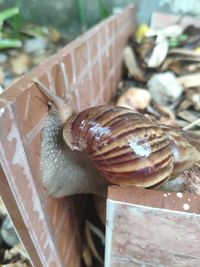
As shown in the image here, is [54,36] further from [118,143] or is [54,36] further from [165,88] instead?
[118,143]

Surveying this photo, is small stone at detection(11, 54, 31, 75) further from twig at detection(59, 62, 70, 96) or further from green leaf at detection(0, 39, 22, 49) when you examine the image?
twig at detection(59, 62, 70, 96)

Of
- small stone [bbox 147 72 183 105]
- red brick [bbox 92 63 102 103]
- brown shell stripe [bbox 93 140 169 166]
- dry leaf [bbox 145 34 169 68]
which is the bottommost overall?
small stone [bbox 147 72 183 105]

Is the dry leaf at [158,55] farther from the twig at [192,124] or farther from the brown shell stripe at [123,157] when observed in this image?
the brown shell stripe at [123,157]

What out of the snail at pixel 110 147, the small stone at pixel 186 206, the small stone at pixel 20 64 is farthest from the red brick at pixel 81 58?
the small stone at pixel 20 64

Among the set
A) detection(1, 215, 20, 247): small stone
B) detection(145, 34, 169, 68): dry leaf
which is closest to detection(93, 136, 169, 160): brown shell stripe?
detection(1, 215, 20, 247): small stone

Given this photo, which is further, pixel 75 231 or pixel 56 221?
pixel 75 231

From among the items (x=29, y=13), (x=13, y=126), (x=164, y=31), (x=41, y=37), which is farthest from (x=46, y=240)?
(x=29, y=13)

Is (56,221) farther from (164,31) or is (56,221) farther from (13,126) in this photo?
(164,31)
